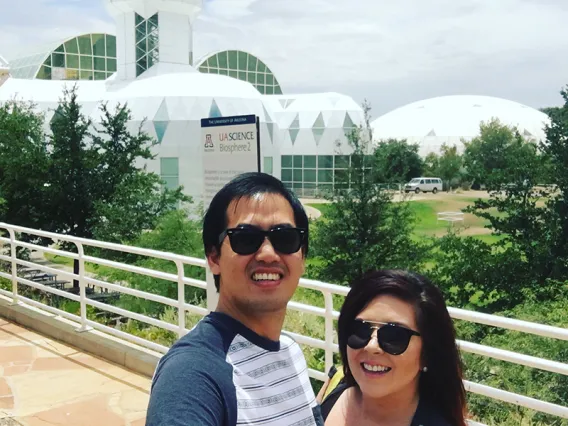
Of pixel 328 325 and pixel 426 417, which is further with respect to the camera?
pixel 328 325

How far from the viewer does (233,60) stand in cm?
5366

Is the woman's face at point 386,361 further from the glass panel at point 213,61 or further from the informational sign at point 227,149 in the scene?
the glass panel at point 213,61

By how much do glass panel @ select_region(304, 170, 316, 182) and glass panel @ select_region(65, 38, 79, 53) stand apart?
72.6 ft

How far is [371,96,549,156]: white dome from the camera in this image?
6656 centimetres

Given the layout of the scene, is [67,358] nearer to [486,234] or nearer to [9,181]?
[9,181]

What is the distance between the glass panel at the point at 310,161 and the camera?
45.1 m

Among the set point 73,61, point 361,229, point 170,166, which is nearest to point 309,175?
point 170,166

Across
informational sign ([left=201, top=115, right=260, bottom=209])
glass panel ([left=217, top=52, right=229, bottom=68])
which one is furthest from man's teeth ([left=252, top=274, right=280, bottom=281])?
glass panel ([left=217, top=52, right=229, bottom=68])

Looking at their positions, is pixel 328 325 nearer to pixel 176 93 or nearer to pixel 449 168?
pixel 176 93

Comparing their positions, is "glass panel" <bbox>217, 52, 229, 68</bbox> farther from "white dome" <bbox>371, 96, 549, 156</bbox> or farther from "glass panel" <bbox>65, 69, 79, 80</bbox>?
"white dome" <bbox>371, 96, 549, 156</bbox>

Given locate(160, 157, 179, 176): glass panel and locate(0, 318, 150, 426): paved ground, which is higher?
locate(160, 157, 179, 176): glass panel

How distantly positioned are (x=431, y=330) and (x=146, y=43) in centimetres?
3818

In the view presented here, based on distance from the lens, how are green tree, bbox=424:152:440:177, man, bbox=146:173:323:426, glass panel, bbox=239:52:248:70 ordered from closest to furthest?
man, bbox=146:173:323:426 → glass panel, bbox=239:52:248:70 → green tree, bbox=424:152:440:177

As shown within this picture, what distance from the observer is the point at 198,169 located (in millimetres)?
30375
